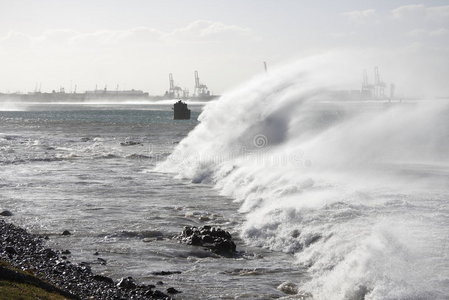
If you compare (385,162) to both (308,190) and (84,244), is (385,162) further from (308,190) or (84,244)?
(84,244)

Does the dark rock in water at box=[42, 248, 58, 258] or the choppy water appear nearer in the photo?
the choppy water

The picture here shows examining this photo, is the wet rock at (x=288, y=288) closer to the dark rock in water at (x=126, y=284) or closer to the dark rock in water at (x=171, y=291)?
the dark rock in water at (x=171, y=291)

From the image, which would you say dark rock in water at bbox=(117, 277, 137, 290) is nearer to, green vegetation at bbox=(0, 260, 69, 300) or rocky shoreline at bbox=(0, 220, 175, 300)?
rocky shoreline at bbox=(0, 220, 175, 300)

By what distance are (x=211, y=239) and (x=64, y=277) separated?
5211 millimetres

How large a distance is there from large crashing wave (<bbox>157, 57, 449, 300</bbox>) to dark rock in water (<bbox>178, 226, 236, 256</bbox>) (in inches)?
51.9

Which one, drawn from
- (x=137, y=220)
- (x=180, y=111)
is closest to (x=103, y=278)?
(x=137, y=220)

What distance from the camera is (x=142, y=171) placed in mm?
41312

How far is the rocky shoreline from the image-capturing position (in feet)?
46.1

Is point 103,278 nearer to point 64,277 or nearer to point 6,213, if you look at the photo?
point 64,277

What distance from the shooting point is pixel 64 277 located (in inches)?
599

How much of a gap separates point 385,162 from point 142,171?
51.9 ft

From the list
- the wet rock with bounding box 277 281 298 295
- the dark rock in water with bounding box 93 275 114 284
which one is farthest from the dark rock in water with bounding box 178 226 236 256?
the dark rock in water with bounding box 93 275 114 284

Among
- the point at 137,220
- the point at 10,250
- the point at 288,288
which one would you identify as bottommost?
the point at 288,288

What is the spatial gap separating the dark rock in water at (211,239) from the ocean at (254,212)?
1.28 ft
